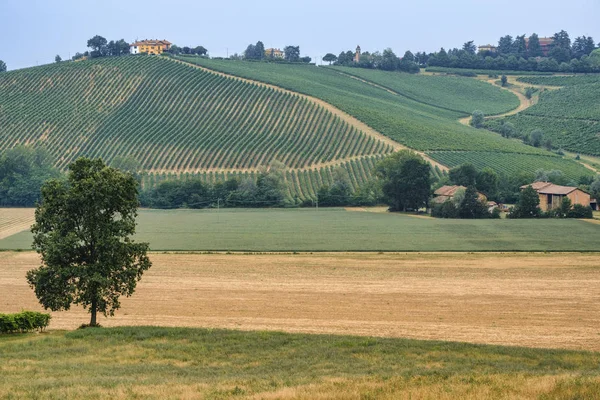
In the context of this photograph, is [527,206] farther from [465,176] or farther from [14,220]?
[14,220]

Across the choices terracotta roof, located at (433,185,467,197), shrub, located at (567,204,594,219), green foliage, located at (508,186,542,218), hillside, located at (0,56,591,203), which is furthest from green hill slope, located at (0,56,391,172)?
shrub, located at (567,204,594,219)

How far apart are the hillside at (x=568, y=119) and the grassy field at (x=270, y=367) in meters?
121

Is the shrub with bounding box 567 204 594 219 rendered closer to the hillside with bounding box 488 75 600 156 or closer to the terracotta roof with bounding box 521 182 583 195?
the terracotta roof with bounding box 521 182 583 195

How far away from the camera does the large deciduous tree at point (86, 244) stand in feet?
122

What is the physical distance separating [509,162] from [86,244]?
312ft

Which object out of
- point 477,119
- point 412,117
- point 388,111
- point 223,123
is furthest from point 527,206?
point 477,119

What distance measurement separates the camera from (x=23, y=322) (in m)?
36.7

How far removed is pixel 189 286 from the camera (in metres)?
49.3

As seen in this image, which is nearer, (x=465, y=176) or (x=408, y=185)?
(x=408, y=185)

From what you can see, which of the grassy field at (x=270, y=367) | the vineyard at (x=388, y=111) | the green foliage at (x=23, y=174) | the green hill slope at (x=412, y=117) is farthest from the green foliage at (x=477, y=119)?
the grassy field at (x=270, y=367)

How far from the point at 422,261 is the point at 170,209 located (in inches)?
1837

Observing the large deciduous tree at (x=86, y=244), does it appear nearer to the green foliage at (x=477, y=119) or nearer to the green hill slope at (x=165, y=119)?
the green hill slope at (x=165, y=119)

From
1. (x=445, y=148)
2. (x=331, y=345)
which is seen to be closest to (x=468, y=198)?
(x=445, y=148)

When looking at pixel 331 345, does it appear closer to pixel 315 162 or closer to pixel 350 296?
pixel 350 296
